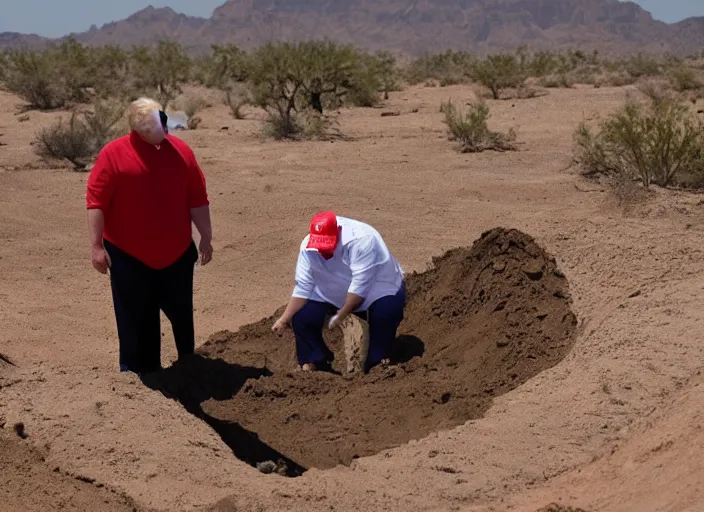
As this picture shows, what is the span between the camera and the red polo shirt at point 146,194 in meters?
5.21

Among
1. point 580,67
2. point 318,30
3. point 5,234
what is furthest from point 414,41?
Result: point 5,234

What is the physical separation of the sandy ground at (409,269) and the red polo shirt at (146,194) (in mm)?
750

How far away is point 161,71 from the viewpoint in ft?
84.1

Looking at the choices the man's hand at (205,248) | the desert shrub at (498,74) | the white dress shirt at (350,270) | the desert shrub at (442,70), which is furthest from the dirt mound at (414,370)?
the desert shrub at (442,70)

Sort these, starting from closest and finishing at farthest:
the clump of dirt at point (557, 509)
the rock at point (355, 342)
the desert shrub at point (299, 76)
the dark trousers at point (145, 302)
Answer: the clump of dirt at point (557, 509)
the dark trousers at point (145, 302)
the rock at point (355, 342)
the desert shrub at point (299, 76)

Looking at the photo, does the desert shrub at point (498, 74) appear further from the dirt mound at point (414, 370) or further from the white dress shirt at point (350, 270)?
the white dress shirt at point (350, 270)

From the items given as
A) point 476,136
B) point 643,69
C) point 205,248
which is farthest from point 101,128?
point 643,69

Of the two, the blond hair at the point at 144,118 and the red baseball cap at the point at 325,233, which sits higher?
the blond hair at the point at 144,118

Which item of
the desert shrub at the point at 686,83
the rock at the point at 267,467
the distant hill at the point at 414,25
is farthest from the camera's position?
the distant hill at the point at 414,25

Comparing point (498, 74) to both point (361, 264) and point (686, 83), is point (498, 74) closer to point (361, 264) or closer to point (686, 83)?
point (686, 83)

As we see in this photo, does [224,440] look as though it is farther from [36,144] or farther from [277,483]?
[36,144]

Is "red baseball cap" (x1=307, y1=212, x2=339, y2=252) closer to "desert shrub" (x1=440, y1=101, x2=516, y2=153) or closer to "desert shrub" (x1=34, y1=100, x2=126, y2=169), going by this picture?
"desert shrub" (x1=34, y1=100, x2=126, y2=169)

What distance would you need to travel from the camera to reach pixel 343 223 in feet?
19.1

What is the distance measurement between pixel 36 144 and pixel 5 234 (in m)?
5.02
